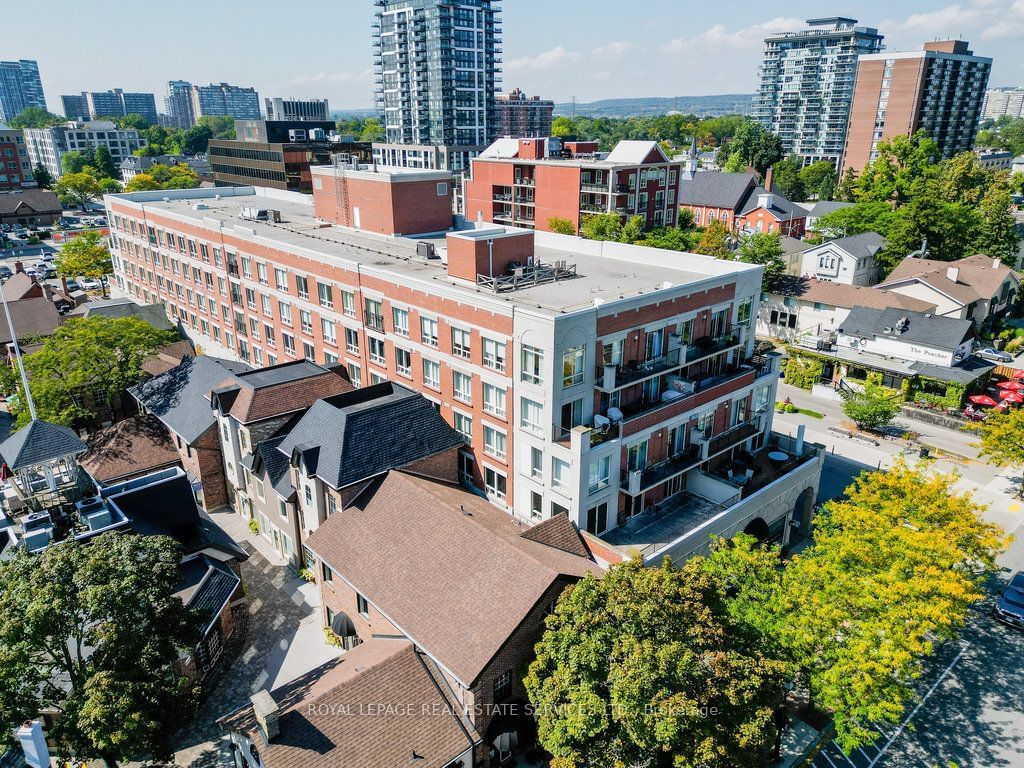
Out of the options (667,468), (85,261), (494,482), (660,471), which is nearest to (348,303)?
(494,482)

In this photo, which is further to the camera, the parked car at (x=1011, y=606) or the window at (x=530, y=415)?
the parked car at (x=1011, y=606)

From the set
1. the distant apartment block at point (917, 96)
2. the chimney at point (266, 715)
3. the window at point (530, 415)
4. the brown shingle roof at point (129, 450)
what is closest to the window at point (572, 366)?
the window at point (530, 415)

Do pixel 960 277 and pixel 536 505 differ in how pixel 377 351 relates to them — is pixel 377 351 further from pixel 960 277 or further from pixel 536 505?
pixel 960 277

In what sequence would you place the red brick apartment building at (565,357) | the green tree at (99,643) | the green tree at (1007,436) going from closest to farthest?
1. the green tree at (99,643)
2. the red brick apartment building at (565,357)
3. the green tree at (1007,436)

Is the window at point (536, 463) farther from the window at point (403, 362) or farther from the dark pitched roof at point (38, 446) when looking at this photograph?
the dark pitched roof at point (38, 446)

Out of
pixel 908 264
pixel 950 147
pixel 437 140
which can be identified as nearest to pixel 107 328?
pixel 908 264

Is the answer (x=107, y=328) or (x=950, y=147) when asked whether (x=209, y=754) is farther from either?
(x=950, y=147)

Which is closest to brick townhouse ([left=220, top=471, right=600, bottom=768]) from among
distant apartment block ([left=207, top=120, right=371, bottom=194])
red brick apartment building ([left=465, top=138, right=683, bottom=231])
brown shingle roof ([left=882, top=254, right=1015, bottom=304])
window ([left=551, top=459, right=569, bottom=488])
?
window ([left=551, top=459, right=569, bottom=488])
